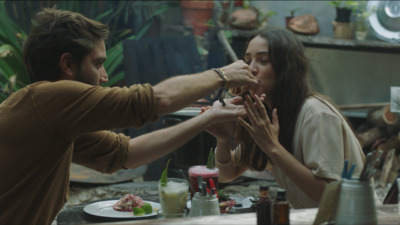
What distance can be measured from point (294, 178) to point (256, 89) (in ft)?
1.68

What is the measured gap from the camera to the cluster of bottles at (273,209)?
71.2 inches

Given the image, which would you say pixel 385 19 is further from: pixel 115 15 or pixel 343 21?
pixel 115 15

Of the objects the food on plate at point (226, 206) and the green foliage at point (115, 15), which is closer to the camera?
the food on plate at point (226, 206)

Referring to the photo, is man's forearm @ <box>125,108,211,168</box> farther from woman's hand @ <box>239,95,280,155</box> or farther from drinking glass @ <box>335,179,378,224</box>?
drinking glass @ <box>335,179,378,224</box>

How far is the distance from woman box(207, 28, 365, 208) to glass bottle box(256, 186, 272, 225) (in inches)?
23.3

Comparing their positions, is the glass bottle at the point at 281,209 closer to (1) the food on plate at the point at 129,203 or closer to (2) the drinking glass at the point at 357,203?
(2) the drinking glass at the point at 357,203

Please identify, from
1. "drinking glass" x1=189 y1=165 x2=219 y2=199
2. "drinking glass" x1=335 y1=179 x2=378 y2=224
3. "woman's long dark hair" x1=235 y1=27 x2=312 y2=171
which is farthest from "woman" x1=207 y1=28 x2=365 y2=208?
"drinking glass" x1=335 y1=179 x2=378 y2=224

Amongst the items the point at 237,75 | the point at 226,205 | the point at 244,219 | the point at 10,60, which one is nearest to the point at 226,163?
the point at 226,205

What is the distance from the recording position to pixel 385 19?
660 cm

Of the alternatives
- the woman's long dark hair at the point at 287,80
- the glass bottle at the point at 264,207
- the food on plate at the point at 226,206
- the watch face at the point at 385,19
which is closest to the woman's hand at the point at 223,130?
the woman's long dark hair at the point at 287,80

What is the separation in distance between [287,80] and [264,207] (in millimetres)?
994

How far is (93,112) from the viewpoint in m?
2.01

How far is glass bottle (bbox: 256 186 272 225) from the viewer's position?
6.00 ft

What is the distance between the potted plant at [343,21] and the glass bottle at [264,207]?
5.32 m
